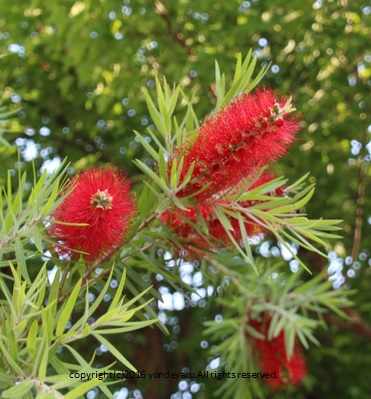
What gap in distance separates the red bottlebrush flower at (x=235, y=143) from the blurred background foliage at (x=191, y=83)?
89 centimetres

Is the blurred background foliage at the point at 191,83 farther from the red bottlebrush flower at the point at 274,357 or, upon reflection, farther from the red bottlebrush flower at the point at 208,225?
the red bottlebrush flower at the point at 208,225

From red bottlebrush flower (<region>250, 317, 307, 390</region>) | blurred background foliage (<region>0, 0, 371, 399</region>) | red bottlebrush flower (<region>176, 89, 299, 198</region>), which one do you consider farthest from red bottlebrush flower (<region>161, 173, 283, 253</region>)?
blurred background foliage (<region>0, 0, 371, 399</region>)

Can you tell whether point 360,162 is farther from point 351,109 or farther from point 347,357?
point 347,357

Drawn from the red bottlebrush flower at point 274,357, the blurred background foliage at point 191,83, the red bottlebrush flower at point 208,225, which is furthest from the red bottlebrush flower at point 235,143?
the blurred background foliage at point 191,83

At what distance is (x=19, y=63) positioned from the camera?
1854 mm

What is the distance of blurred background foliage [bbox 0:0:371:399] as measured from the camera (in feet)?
5.21

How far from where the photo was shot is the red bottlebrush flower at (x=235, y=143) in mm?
602

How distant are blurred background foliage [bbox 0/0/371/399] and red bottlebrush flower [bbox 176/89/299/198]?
0.89 meters

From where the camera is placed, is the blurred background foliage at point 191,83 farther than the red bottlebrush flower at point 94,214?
Yes

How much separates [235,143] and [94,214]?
137 mm

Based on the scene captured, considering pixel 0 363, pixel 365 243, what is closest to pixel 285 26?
pixel 365 243

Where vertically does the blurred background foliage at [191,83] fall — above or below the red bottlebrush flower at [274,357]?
above

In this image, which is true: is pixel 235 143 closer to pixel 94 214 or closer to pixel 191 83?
pixel 94 214

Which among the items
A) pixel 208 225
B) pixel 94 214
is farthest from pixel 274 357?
pixel 94 214
